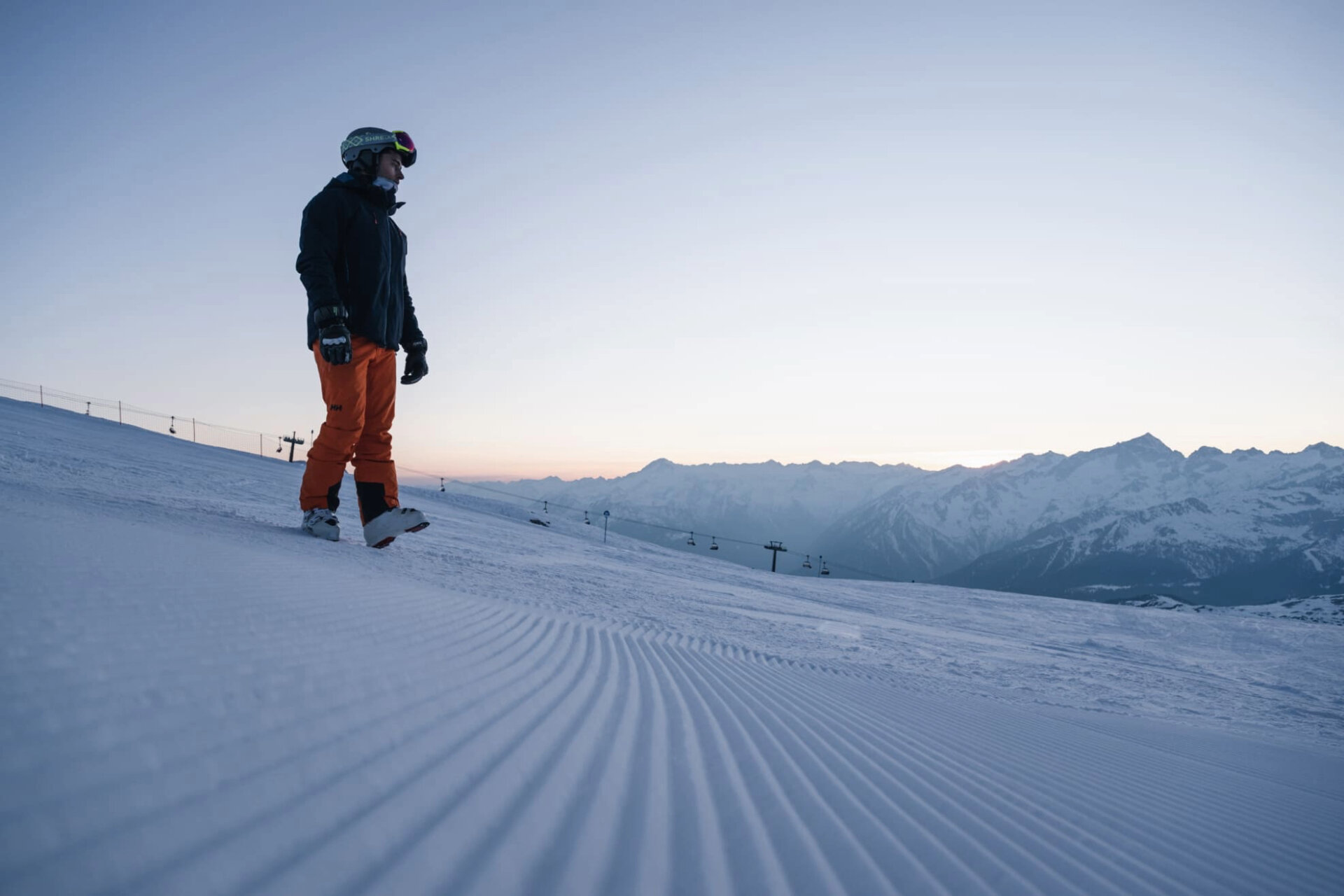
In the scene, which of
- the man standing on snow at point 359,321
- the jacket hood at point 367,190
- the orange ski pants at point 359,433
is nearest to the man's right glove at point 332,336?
the man standing on snow at point 359,321

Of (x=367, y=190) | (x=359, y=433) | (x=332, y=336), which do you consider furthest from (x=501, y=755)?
(x=367, y=190)

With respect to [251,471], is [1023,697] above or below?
below

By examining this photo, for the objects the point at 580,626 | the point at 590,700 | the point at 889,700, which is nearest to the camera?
the point at 590,700

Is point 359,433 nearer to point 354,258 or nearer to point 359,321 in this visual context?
point 359,321

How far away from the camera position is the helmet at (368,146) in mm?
4062

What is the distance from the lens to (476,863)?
0.97 m

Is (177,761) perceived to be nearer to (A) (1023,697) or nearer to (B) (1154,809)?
(B) (1154,809)

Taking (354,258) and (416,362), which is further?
(416,362)

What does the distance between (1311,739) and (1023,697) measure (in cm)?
205

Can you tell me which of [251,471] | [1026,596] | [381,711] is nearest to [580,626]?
[381,711]

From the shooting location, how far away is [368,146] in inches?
160

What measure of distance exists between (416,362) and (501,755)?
3.92 meters

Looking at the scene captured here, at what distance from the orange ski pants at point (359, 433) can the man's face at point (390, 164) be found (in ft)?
3.58

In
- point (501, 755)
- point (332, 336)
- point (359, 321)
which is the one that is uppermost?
point (359, 321)
